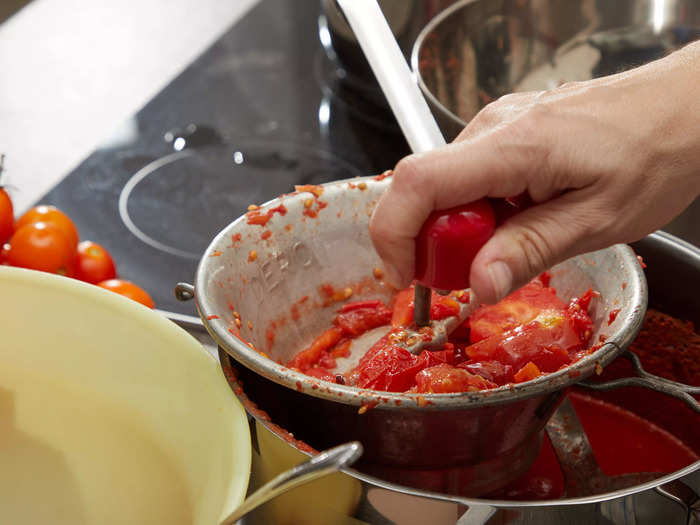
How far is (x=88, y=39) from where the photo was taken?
1.74 metres

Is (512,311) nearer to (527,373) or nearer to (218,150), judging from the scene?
(527,373)

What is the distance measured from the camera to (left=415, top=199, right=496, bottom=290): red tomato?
572 mm

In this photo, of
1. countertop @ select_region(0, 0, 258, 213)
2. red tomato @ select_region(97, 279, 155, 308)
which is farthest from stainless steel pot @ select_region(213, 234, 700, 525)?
countertop @ select_region(0, 0, 258, 213)

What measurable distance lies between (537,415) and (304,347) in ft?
0.83

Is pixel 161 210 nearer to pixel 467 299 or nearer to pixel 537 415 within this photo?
pixel 467 299

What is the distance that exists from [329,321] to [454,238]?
326 mm

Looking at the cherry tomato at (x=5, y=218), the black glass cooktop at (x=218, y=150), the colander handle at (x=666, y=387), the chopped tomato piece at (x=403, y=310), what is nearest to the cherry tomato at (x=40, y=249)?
the cherry tomato at (x=5, y=218)

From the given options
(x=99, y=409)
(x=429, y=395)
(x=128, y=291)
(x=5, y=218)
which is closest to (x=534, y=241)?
(x=429, y=395)

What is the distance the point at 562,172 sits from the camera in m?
0.58

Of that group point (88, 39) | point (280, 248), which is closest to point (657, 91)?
point (280, 248)

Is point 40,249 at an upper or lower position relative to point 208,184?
upper

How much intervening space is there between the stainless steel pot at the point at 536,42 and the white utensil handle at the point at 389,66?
0.36 m

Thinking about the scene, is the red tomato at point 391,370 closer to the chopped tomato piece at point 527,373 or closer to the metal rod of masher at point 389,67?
the chopped tomato piece at point 527,373

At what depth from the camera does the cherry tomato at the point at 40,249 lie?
3.15 feet
